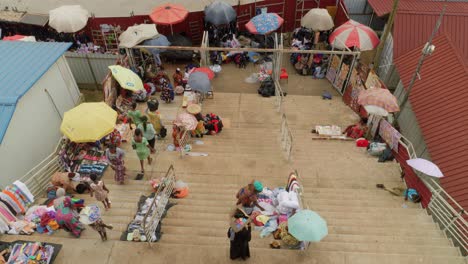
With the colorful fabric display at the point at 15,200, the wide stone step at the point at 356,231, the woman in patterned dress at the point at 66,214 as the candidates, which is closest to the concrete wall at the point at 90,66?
the colorful fabric display at the point at 15,200

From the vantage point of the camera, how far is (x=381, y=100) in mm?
11188

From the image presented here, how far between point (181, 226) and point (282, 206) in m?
2.62

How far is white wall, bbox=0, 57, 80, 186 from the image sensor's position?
9688 mm

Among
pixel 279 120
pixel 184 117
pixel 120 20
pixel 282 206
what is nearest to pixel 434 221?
pixel 282 206

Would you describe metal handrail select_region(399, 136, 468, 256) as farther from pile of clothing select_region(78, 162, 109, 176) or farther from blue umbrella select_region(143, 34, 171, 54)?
blue umbrella select_region(143, 34, 171, 54)

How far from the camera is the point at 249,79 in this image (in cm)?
1620

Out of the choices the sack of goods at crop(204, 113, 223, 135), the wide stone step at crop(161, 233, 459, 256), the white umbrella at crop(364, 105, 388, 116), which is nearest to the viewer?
the wide stone step at crop(161, 233, 459, 256)

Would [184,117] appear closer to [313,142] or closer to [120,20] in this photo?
[313,142]

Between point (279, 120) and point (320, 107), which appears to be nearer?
point (279, 120)

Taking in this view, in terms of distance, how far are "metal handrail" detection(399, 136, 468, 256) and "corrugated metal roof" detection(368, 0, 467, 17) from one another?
8871mm

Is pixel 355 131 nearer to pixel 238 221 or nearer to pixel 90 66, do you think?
pixel 238 221

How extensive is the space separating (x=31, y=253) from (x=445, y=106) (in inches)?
498

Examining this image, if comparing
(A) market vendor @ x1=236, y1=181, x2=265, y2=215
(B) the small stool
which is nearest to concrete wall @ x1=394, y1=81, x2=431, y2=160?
(B) the small stool

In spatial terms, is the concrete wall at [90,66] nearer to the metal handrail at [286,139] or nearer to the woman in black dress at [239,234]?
the metal handrail at [286,139]
